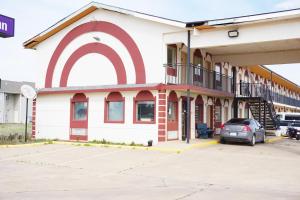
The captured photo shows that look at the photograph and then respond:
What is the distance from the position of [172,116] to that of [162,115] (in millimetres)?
1422

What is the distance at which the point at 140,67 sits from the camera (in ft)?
73.9

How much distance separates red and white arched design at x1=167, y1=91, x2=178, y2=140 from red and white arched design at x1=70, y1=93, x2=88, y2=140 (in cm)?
546

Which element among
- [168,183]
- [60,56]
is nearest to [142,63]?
[60,56]

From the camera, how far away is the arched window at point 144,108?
21.8 meters

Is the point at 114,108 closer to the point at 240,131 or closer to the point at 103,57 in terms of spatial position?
the point at 103,57

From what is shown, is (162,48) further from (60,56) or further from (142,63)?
(60,56)

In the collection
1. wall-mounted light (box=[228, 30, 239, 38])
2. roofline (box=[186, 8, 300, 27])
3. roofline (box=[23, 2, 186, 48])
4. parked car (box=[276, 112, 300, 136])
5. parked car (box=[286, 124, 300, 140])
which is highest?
roofline (box=[23, 2, 186, 48])

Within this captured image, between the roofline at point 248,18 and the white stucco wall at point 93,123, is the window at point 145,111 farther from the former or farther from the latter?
the roofline at point 248,18

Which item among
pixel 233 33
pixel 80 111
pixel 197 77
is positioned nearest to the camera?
pixel 233 33

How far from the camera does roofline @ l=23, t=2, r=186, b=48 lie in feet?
69.4

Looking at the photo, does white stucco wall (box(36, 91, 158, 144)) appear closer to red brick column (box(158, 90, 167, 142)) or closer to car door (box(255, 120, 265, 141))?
red brick column (box(158, 90, 167, 142))

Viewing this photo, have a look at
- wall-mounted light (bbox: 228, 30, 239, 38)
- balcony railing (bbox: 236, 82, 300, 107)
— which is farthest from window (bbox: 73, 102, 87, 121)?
balcony railing (bbox: 236, 82, 300, 107)

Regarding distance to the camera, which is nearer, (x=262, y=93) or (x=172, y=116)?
(x=172, y=116)

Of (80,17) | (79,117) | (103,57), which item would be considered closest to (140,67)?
(103,57)
